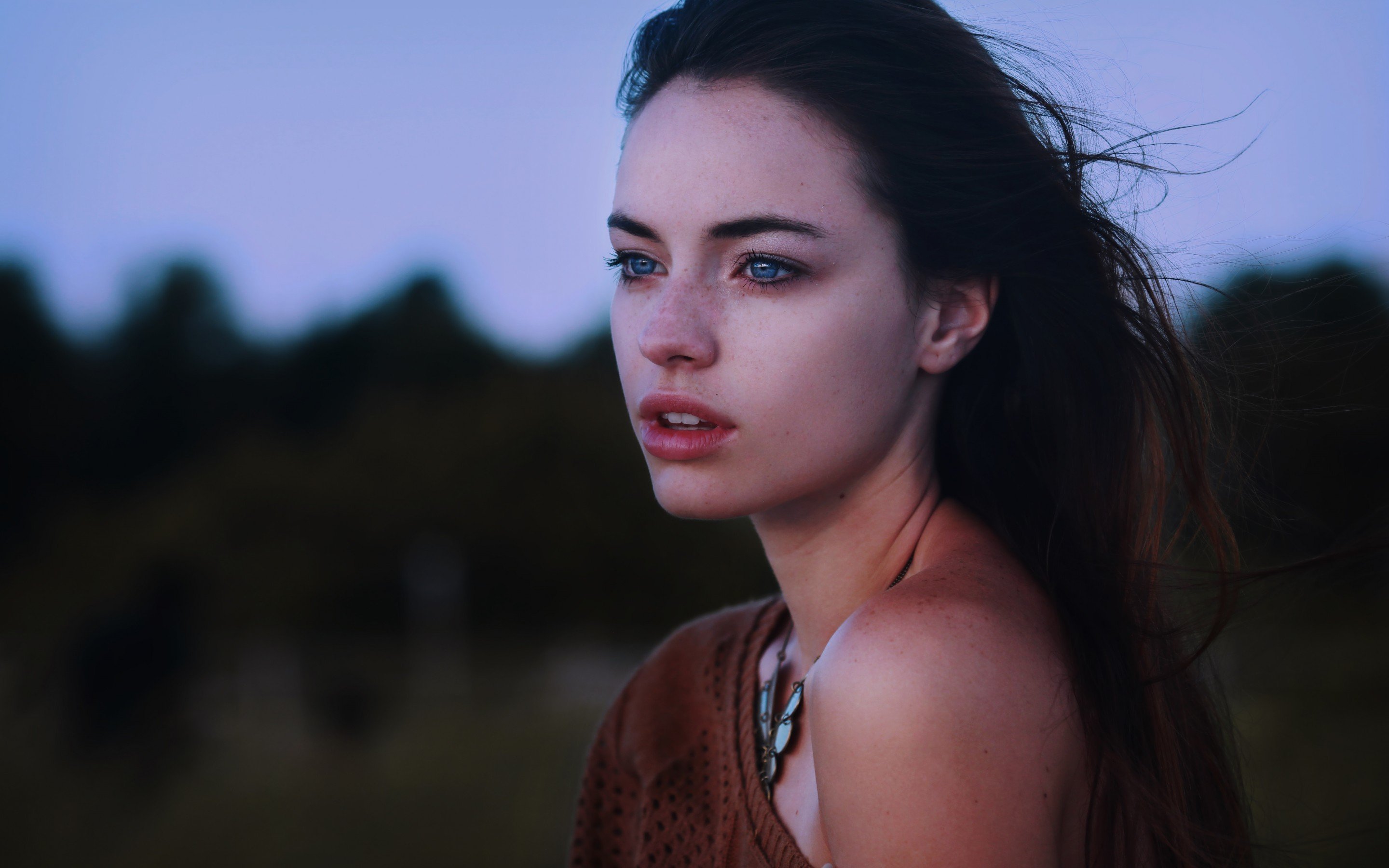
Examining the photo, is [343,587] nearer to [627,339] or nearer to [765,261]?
[627,339]

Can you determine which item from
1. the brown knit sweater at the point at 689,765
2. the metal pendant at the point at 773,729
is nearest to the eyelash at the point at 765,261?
the metal pendant at the point at 773,729

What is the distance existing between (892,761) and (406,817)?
9.38m

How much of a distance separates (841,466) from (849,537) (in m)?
0.19

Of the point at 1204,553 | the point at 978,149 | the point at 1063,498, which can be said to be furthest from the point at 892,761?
the point at 1204,553

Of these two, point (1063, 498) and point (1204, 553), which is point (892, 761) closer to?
point (1063, 498)

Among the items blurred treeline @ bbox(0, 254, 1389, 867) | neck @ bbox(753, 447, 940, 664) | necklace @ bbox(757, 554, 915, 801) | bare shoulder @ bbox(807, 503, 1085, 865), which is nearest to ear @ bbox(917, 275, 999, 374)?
A: neck @ bbox(753, 447, 940, 664)

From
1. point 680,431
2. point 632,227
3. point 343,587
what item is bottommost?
point 343,587

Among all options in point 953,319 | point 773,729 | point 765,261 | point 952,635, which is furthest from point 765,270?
point 773,729

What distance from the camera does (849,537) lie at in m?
1.83

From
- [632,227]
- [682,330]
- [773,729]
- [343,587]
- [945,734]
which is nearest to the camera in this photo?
[945,734]

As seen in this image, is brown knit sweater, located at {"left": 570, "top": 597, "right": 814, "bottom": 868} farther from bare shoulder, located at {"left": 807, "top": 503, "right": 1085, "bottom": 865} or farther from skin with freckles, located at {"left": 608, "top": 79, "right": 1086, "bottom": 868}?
bare shoulder, located at {"left": 807, "top": 503, "right": 1085, "bottom": 865}

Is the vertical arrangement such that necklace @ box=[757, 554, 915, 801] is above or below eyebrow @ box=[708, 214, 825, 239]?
below

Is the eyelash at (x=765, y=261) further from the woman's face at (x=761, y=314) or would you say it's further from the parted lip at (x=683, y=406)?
the parted lip at (x=683, y=406)

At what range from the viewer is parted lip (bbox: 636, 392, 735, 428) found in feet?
5.33
